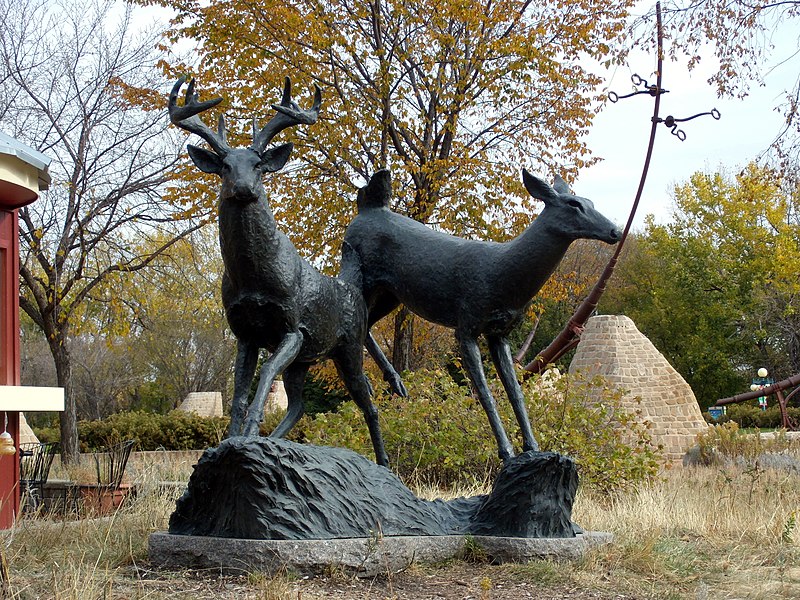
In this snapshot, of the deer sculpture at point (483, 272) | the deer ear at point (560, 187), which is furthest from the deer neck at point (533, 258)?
the deer ear at point (560, 187)

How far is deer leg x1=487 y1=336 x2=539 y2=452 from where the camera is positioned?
593cm

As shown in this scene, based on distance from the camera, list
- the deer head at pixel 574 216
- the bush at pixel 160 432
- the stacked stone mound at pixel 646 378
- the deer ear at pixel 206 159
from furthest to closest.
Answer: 1. the bush at pixel 160 432
2. the stacked stone mound at pixel 646 378
3. the deer head at pixel 574 216
4. the deer ear at pixel 206 159

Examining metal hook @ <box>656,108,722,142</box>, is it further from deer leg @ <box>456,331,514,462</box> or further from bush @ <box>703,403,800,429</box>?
bush @ <box>703,403,800,429</box>

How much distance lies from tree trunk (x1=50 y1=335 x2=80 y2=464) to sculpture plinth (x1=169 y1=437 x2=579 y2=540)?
11.1 m

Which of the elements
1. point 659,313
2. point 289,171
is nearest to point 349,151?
point 289,171

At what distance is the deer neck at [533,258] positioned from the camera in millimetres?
5797

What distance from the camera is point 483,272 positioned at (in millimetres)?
5906

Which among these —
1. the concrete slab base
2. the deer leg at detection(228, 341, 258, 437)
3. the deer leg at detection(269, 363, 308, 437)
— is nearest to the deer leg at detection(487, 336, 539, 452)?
the concrete slab base

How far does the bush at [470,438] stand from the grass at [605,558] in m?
1.74

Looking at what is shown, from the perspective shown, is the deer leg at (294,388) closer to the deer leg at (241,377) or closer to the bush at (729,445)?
the deer leg at (241,377)

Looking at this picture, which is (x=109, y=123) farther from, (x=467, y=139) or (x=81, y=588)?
(x=81, y=588)

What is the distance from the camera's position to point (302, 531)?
4.88 m

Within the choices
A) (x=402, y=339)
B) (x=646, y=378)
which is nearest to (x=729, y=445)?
(x=646, y=378)

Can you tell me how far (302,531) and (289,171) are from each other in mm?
10683
